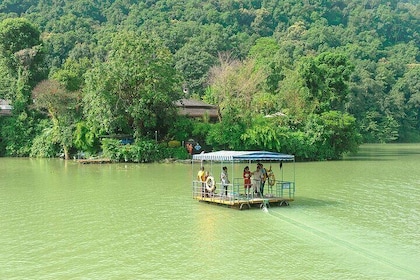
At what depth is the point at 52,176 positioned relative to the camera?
30625 mm

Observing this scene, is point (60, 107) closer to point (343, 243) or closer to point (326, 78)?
point (326, 78)

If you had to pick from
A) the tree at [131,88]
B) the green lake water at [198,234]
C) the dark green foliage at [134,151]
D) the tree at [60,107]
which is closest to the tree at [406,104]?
the tree at [131,88]

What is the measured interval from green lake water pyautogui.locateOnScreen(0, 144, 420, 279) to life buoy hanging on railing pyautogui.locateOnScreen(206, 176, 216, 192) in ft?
2.28

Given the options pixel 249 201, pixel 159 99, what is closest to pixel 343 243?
Result: pixel 249 201

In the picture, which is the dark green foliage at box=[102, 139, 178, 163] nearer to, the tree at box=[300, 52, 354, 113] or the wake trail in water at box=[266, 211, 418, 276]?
the tree at box=[300, 52, 354, 113]

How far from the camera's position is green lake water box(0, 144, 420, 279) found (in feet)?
39.9

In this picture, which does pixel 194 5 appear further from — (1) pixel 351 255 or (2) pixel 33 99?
(1) pixel 351 255

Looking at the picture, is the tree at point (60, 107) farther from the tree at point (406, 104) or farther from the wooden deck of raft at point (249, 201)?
the tree at point (406, 104)

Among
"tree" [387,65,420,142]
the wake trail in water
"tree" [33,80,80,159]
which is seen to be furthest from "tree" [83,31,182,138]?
"tree" [387,65,420,142]

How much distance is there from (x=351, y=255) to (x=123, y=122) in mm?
30553

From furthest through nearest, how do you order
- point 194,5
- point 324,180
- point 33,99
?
point 194,5
point 33,99
point 324,180

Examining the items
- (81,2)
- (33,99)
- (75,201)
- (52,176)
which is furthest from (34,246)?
(81,2)

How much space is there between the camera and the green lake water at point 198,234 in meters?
12.2

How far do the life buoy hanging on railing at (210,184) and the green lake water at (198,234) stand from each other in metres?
0.69
